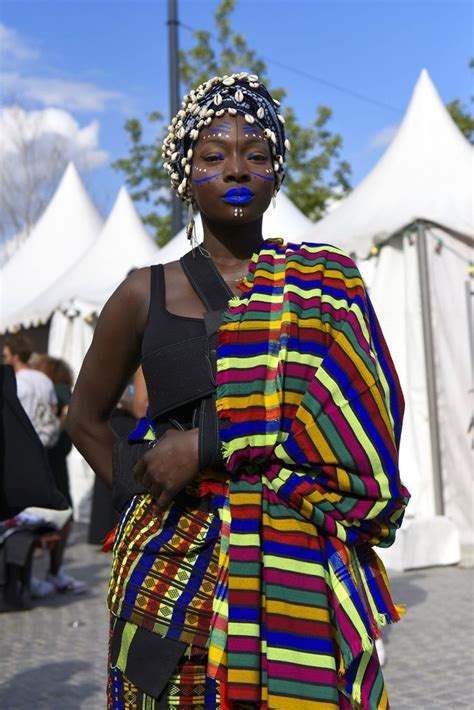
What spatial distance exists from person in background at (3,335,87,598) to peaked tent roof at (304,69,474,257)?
110 inches

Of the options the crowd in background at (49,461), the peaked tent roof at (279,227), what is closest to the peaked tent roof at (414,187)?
the peaked tent roof at (279,227)

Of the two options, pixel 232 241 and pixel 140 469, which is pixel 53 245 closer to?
pixel 232 241

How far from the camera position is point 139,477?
7.02 ft

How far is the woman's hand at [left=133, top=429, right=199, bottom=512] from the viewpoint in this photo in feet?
6.66

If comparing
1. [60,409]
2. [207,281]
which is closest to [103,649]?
[60,409]

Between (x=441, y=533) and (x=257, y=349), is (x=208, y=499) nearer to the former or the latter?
(x=257, y=349)

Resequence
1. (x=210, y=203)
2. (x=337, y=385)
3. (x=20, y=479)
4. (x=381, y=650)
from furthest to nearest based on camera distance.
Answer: (x=381, y=650) < (x=20, y=479) < (x=210, y=203) < (x=337, y=385)

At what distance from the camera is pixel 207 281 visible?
223cm

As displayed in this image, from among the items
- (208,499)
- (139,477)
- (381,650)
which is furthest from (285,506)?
(381,650)

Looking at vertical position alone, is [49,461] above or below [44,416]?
below

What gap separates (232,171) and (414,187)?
23.5 ft

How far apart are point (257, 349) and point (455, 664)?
394cm

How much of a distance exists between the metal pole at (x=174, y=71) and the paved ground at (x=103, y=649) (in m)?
5.48

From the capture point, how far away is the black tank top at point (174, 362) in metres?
2.09
